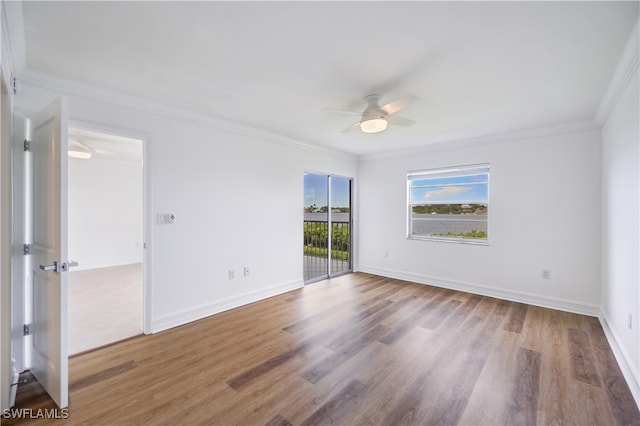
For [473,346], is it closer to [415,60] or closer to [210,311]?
[415,60]

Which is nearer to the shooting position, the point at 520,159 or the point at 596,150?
the point at 596,150

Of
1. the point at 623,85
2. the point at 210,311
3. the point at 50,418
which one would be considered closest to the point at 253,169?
the point at 210,311

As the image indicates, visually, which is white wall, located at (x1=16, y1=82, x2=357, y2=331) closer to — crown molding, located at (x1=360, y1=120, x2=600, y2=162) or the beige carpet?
the beige carpet

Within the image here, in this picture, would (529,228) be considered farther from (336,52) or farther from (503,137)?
(336,52)

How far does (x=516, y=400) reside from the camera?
6.13ft

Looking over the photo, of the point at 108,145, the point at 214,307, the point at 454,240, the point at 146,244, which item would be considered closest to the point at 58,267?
the point at 146,244

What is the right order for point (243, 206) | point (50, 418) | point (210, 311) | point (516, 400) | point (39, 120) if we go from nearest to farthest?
point (50, 418), point (516, 400), point (39, 120), point (210, 311), point (243, 206)

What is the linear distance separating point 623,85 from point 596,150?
4.63ft

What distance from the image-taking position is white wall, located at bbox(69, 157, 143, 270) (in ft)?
18.9

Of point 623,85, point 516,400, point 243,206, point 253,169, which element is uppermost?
point 623,85

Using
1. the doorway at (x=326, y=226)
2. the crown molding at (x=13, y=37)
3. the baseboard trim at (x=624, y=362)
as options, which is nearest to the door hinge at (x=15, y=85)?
the crown molding at (x=13, y=37)

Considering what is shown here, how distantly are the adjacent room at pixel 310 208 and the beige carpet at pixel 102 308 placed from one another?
5 centimetres

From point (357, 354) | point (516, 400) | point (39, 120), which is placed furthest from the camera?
point (357, 354)

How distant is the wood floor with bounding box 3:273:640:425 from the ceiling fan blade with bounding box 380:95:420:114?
2180 mm
